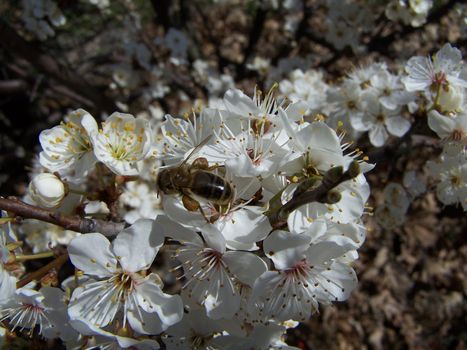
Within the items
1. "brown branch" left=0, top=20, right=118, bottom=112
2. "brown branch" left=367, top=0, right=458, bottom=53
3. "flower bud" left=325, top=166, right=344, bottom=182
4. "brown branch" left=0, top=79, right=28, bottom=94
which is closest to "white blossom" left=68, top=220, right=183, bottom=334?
"flower bud" left=325, top=166, right=344, bottom=182

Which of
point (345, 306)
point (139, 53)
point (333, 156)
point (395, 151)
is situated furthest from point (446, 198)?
point (139, 53)

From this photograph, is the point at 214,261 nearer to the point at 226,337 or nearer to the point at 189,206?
the point at 189,206

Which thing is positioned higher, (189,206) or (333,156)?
(333,156)

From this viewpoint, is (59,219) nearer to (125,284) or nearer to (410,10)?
(125,284)

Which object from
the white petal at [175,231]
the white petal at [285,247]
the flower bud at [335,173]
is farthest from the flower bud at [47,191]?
the flower bud at [335,173]

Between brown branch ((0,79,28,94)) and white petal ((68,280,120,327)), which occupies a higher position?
white petal ((68,280,120,327))

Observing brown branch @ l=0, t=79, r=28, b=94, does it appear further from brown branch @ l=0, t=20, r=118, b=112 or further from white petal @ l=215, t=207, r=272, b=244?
white petal @ l=215, t=207, r=272, b=244
